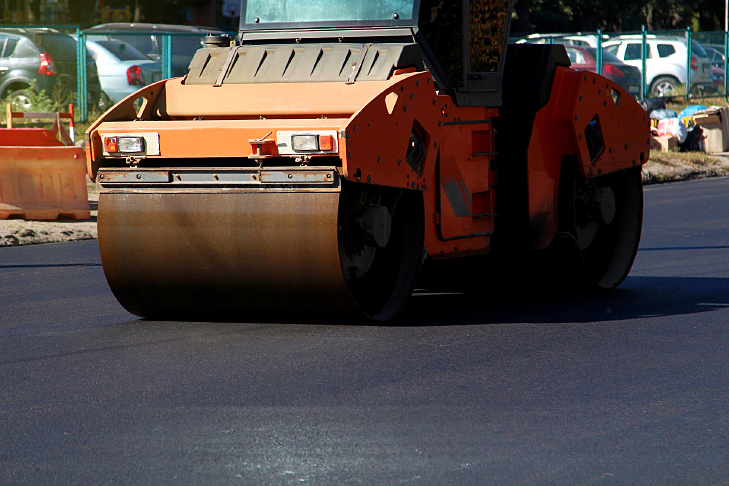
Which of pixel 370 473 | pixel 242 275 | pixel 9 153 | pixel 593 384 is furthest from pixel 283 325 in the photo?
pixel 9 153

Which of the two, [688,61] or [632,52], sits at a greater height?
[632,52]

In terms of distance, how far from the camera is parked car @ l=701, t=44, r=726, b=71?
1220 inches

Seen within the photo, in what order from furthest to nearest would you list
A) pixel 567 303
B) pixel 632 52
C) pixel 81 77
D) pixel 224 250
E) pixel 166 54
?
1. pixel 632 52
2. pixel 166 54
3. pixel 81 77
4. pixel 567 303
5. pixel 224 250

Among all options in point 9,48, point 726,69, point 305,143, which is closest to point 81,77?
point 9,48

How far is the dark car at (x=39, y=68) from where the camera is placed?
66.8 ft

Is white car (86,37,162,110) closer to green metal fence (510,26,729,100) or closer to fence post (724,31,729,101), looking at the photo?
green metal fence (510,26,729,100)

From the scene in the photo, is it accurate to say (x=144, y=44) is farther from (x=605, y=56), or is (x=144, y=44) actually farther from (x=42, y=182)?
(x=605, y=56)

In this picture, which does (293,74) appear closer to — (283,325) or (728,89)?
(283,325)

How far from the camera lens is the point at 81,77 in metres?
Result: 20.8

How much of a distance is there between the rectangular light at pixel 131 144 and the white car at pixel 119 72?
46.8ft

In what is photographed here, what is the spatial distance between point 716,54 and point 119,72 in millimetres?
17621

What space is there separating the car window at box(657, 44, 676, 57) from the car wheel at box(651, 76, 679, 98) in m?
0.59

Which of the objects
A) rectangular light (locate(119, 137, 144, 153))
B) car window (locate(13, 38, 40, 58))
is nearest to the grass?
A: car window (locate(13, 38, 40, 58))

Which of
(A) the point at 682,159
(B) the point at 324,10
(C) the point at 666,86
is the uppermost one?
(B) the point at 324,10
